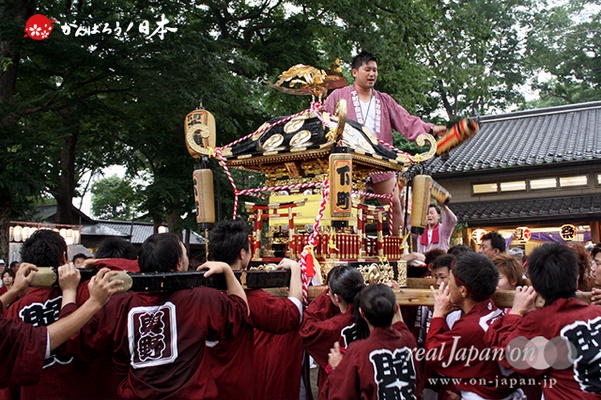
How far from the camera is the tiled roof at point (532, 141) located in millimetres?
12938

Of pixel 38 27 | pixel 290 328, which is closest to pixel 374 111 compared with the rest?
pixel 290 328

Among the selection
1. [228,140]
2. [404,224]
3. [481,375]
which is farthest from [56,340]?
[228,140]

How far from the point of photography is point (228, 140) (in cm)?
1197

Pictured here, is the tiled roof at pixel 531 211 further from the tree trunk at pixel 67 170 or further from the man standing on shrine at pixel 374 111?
the tree trunk at pixel 67 170

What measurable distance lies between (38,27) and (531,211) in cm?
1252

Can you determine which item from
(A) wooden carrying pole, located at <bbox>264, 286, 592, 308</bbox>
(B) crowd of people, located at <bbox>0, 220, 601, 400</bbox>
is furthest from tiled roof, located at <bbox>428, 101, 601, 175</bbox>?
(B) crowd of people, located at <bbox>0, 220, 601, 400</bbox>

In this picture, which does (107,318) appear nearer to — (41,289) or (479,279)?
(41,289)

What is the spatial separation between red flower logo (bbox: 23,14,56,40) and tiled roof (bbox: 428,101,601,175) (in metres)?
10.6

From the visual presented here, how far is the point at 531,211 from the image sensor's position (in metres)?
12.3

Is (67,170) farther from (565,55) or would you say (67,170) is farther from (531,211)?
(565,55)

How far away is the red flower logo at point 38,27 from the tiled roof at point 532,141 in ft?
34.8

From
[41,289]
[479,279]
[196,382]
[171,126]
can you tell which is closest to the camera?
[196,382]

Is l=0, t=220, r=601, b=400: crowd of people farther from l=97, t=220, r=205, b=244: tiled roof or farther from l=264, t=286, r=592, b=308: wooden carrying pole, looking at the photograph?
l=97, t=220, r=205, b=244: tiled roof

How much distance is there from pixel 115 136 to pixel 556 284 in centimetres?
1168
